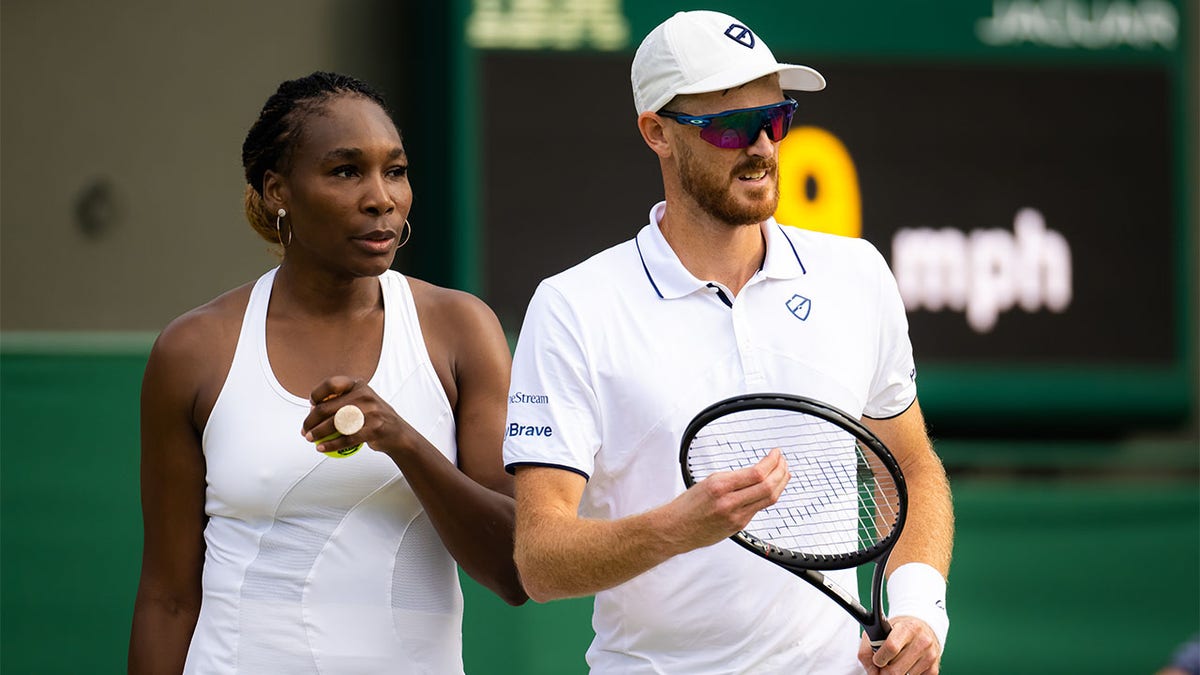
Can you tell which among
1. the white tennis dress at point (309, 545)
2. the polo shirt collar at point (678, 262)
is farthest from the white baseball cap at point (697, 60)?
the white tennis dress at point (309, 545)

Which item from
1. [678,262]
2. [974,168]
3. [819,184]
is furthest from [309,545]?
[974,168]

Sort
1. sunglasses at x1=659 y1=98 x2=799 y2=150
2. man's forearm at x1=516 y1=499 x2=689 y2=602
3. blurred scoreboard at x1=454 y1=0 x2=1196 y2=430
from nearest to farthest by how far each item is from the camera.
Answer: man's forearm at x1=516 y1=499 x2=689 y2=602 → sunglasses at x1=659 y1=98 x2=799 y2=150 → blurred scoreboard at x1=454 y1=0 x2=1196 y2=430

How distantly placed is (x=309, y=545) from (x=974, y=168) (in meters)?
4.81

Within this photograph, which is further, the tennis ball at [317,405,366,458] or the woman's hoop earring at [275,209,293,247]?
the woman's hoop earring at [275,209,293,247]

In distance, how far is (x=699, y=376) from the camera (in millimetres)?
2721

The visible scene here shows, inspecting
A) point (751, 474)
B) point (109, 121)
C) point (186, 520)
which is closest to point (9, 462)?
point (186, 520)

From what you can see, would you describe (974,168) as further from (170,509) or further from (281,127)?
(170,509)

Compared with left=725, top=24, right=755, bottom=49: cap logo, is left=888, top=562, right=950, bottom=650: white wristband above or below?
below

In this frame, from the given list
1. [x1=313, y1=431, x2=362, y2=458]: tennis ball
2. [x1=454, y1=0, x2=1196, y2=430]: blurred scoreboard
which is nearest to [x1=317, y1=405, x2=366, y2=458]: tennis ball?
[x1=313, y1=431, x2=362, y2=458]: tennis ball

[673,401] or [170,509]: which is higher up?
[673,401]

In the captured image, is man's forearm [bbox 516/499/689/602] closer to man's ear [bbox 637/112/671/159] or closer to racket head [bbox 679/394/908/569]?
racket head [bbox 679/394/908/569]

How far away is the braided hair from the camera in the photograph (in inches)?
117

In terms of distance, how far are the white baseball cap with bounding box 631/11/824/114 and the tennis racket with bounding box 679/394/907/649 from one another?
53cm

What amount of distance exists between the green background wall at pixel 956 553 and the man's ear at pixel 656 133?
227 cm
